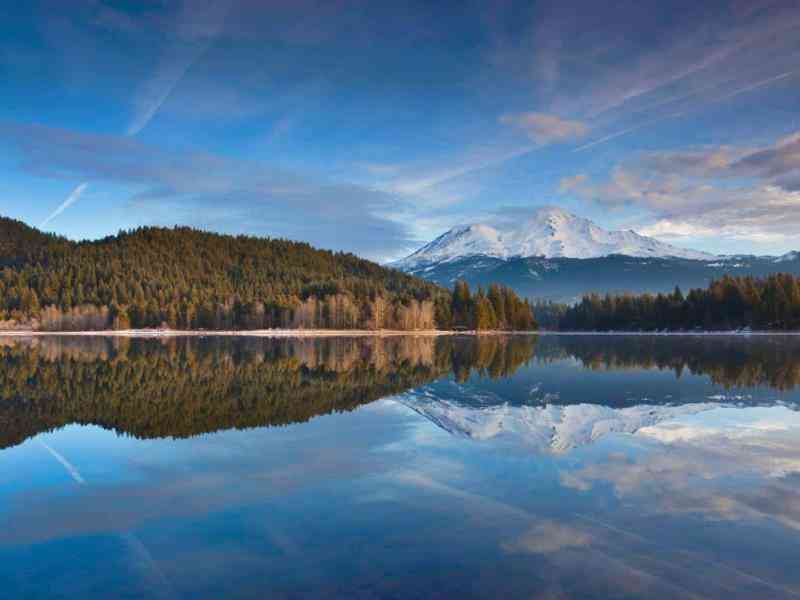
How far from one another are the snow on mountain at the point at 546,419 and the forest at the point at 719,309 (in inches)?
5057

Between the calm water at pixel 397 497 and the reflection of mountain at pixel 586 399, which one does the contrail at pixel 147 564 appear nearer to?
the calm water at pixel 397 497

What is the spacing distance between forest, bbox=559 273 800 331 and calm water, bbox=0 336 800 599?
126604 millimetres

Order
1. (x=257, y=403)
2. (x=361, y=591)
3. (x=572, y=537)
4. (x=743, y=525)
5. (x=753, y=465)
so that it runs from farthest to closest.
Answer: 1. (x=257, y=403)
2. (x=753, y=465)
3. (x=743, y=525)
4. (x=572, y=537)
5. (x=361, y=591)

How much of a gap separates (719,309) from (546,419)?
142 metres

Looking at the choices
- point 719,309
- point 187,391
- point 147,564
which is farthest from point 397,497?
point 719,309

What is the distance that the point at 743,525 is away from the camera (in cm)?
1185

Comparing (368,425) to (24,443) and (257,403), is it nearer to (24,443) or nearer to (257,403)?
(257,403)

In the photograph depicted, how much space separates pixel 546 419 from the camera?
24016 millimetres

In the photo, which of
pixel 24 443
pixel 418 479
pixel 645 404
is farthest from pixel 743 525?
pixel 24 443

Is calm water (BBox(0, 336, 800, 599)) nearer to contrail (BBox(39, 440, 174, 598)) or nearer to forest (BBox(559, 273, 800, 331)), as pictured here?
contrail (BBox(39, 440, 174, 598))

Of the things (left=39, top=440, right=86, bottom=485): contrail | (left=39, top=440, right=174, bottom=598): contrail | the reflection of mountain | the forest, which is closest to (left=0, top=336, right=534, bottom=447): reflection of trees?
(left=39, top=440, right=86, bottom=485): contrail

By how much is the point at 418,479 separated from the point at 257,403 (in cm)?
1418

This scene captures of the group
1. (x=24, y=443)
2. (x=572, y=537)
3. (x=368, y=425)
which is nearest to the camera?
(x=572, y=537)

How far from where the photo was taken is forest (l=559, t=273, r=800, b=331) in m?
138
